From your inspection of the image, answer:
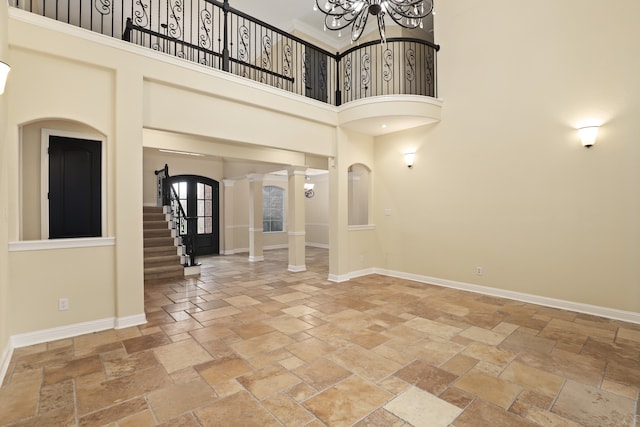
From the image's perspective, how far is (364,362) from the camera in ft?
9.30

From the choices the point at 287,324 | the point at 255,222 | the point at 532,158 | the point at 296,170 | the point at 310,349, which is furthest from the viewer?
the point at 255,222

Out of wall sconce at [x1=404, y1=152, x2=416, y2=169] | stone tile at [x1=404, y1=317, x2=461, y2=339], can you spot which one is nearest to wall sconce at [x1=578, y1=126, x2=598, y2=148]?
wall sconce at [x1=404, y1=152, x2=416, y2=169]

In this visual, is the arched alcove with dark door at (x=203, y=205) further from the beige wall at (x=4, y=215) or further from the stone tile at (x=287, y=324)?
the stone tile at (x=287, y=324)

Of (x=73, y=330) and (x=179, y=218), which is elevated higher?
(x=179, y=218)

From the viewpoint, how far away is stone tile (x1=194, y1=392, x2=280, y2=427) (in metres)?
2.03

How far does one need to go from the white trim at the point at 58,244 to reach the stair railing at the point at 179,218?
3327 mm

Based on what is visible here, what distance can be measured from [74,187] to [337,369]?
16.7ft

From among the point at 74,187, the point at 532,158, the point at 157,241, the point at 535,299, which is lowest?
the point at 535,299

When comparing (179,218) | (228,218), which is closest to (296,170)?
(179,218)

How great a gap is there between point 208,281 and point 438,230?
4443 mm

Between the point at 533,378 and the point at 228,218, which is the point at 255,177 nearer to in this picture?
the point at 228,218

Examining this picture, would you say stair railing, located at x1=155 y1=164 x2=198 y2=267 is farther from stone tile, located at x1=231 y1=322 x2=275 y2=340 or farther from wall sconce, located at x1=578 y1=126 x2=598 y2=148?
wall sconce, located at x1=578 y1=126 x2=598 y2=148

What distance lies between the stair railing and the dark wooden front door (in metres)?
1.87

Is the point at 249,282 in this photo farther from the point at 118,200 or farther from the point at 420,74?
the point at 420,74
